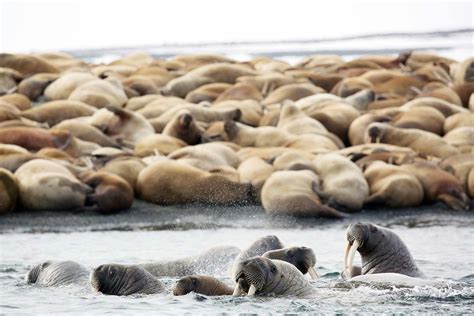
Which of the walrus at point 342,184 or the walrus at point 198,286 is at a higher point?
the walrus at point 198,286

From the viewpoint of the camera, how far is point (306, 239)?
39.5 feet

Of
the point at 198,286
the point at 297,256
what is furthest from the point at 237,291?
the point at 297,256

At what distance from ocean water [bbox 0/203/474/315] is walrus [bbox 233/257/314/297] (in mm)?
81

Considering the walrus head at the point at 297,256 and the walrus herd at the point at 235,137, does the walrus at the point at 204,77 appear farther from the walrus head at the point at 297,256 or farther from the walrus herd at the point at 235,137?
the walrus head at the point at 297,256

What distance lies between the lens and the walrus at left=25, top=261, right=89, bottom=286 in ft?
30.4

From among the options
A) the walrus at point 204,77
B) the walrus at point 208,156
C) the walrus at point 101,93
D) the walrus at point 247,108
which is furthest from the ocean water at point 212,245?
the walrus at point 204,77

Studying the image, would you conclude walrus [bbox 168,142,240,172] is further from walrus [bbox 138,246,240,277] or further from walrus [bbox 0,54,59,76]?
walrus [bbox 0,54,59,76]

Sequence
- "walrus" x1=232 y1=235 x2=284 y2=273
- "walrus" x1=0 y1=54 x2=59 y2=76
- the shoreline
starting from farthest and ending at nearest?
"walrus" x1=0 y1=54 x2=59 y2=76 → the shoreline → "walrus" x1=232 y1=235 x2=284 y2=273

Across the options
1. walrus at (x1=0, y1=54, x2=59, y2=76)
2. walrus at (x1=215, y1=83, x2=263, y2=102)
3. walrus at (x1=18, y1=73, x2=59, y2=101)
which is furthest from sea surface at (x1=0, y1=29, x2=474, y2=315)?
walrus at (x1=0, y1=54, x2=59, y2=76)

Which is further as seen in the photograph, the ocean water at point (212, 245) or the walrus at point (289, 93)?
the walrus at point (289, 93)

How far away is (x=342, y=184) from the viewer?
13367 millimetres

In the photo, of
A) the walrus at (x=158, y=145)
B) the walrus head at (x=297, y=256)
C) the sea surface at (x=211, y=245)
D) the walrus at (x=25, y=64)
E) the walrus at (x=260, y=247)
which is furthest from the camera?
the walrus at (x=25, y=64)

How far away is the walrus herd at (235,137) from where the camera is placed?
13273 millimetres

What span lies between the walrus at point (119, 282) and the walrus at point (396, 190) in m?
5.17
